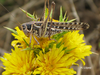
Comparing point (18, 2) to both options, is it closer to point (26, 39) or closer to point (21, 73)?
point (26, 39)

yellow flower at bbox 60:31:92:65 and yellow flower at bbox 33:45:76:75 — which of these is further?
yellow flower at bbox 60:31:92:65

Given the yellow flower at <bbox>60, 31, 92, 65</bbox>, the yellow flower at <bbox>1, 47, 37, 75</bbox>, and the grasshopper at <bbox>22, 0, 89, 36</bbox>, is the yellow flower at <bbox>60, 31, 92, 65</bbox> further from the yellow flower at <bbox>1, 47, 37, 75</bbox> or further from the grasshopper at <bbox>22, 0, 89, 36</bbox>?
the yellow flower at <bbox>1, 47, 37, 75</bbox>

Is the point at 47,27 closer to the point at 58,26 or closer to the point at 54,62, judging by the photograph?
the point at 58,26

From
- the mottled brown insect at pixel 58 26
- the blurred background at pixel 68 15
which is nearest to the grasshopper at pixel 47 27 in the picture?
the mottled brown insect at pixel 58 26

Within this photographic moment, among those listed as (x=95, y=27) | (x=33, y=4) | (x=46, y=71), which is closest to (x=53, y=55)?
(x=46, y=71)

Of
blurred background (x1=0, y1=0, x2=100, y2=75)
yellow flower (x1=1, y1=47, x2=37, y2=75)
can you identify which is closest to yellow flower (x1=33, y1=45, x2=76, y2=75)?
yellow flower (x1=1, y1=47, x2=37, y2=75)

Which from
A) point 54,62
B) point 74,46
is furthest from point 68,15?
point 54,62
